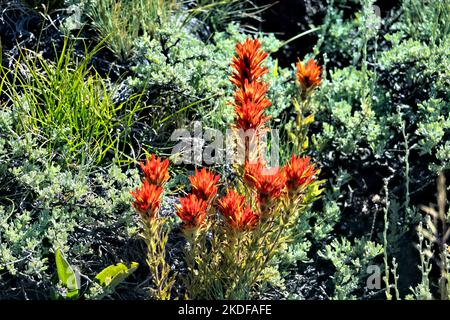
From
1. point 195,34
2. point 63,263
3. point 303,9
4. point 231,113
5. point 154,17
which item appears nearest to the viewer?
point 63,263

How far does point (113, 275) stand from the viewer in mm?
2881

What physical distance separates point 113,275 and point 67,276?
175mm

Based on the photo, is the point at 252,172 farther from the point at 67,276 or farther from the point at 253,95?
the point at 67,276

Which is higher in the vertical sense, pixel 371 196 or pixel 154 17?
pixel 154 17

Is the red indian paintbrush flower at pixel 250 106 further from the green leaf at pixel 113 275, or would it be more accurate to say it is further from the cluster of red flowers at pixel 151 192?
the green leaf at pixel 113 275

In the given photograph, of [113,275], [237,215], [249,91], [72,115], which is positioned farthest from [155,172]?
[72,115]

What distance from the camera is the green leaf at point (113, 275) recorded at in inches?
113

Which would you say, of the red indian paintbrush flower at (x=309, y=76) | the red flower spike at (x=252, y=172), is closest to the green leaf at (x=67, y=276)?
the red flower spike at (x=252, y=172)

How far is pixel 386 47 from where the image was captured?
409 centimetres

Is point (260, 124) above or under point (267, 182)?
above

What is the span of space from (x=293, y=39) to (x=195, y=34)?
0.53 metres

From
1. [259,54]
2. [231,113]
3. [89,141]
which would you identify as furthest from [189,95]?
[259,54]

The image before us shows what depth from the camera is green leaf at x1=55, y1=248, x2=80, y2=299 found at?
2.78 metres
